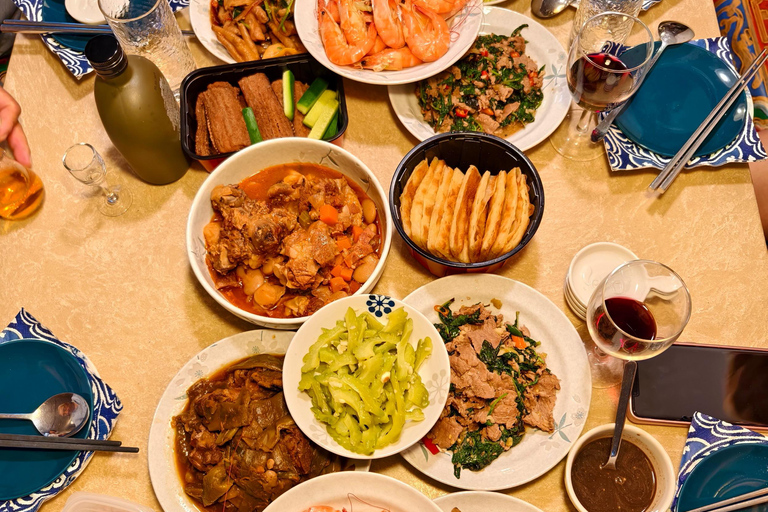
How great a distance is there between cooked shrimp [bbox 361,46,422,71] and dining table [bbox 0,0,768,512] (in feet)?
0.85

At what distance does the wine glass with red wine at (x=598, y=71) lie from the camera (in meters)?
2.34

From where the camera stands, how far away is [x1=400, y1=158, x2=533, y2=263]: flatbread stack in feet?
7.45

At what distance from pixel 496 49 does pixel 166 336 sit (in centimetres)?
213

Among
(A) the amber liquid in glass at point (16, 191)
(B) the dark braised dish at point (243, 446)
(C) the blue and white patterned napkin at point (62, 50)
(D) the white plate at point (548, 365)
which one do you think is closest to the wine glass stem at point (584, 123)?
(D) the white plate at point (548, 365)

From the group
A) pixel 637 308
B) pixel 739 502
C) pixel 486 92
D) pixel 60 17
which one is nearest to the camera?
pixel 739 502

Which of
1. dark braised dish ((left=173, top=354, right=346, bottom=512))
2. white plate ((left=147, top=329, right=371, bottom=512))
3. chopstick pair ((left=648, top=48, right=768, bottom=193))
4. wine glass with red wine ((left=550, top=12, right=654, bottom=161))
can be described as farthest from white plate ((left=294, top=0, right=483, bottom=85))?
dark braised dish ((left=173, top=354, right=346, bottom=512))

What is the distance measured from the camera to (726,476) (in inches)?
83.2

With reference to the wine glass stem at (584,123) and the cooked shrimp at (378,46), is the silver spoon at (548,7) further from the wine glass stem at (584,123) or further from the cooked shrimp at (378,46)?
the cooked shrimp at (378,46)

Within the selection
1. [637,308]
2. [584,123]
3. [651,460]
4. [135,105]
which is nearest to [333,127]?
[135,105]

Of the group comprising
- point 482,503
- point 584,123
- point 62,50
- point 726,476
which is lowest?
point 726,476

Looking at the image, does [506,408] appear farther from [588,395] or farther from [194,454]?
[194,454]

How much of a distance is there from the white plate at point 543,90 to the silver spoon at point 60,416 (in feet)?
6.20

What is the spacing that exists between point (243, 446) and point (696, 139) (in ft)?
7.92

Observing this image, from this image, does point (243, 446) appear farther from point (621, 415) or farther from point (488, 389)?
Result: point (621, 415)
